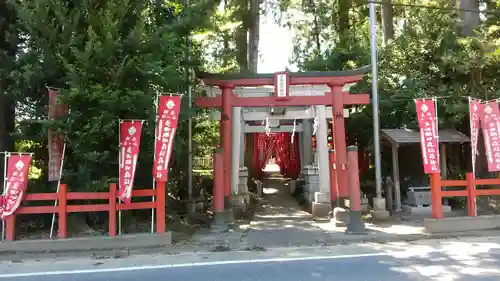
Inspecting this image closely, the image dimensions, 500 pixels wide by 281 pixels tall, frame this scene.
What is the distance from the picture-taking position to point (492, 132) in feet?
35.7

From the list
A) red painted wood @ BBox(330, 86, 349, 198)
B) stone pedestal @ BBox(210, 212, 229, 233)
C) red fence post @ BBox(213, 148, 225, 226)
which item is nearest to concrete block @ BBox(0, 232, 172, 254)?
stone pedestal @ BBox(210, 212, 229, 233)

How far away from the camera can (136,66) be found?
9.18 metres

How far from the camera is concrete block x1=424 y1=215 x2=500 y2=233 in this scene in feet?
32.9

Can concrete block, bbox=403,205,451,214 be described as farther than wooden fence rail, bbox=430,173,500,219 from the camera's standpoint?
Yes

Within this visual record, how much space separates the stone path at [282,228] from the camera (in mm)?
9477

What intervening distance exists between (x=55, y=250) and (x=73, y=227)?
102cm

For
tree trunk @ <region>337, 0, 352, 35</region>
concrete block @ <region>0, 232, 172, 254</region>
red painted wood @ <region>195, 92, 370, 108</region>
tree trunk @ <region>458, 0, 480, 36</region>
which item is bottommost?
concrete block @ <region>0, 232, 172, 254</region>

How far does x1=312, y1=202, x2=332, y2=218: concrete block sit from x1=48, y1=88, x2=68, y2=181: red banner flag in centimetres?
754

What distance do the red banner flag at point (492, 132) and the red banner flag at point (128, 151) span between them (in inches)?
339

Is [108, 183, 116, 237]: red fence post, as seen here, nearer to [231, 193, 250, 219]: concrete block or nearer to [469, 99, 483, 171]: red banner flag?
[231, 193, 250, 219]: concrete block

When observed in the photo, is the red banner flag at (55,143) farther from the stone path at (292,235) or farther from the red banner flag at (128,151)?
the stone path at (292,235)

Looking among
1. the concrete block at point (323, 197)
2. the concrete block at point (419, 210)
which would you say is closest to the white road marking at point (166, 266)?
the concrete block at point (323, 197)

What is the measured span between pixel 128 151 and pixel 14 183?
2.27 m

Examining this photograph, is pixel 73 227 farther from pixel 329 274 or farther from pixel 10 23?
pixel 329 274
